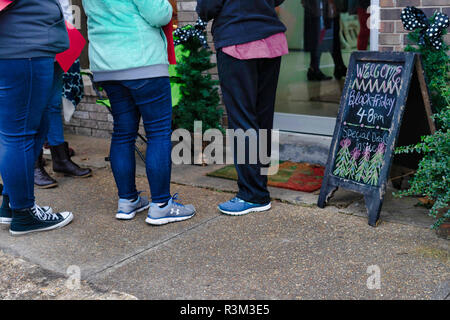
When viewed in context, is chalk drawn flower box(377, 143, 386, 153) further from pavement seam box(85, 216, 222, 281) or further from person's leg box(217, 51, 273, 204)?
pavement seam box(85, 216, 222, 281)

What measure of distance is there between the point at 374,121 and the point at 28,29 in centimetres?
227

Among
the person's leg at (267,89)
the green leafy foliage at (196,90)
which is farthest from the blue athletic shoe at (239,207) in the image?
the green leafy foliage at (196,90)

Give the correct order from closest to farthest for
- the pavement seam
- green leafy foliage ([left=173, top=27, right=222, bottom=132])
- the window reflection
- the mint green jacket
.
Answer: the pavement seam < the mint green jacket < green leafy foliage ([left=173, top=27, right=222, bottom=132]) < the window reflection

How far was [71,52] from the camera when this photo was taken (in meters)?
3.97

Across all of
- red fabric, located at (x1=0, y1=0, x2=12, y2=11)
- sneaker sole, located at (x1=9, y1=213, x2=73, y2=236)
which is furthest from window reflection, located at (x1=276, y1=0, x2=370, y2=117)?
red fabric, located at (x1=0, y1=0, x2=12, y2=11)

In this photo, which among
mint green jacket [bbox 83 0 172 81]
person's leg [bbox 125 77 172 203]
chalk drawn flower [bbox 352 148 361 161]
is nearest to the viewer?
mint green jacket [bbox 83 0 172 81]

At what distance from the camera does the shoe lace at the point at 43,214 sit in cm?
379

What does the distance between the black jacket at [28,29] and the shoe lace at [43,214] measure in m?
1.02

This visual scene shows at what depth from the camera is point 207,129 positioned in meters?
5.27

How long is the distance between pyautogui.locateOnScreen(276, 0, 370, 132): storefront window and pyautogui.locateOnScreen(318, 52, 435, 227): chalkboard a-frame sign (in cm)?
199

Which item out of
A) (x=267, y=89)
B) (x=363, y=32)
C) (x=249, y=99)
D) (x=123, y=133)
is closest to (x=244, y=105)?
(x=249, y=99)

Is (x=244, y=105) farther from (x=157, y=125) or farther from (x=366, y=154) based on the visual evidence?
(x=366, y=154)

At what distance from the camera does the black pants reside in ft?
12.5
